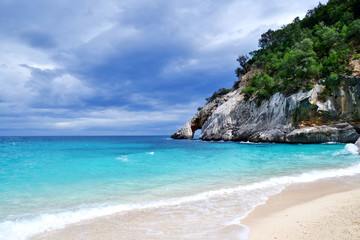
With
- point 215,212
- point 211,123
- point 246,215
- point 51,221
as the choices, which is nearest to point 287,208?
point 246,215

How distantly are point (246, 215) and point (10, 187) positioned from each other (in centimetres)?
925

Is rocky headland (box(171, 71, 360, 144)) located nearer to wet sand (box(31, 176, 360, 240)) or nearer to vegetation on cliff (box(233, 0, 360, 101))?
vegetation on cliff (box(233, 0, 360, 101))

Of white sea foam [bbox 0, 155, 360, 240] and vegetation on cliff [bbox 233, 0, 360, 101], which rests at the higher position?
vegetation on cliff [bbox 233, 0, 360, 101]

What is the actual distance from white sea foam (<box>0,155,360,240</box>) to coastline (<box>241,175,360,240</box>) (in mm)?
452

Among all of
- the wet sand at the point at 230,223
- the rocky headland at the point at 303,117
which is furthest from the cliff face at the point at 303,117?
the wet sand at the point at 230,223

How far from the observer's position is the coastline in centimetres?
338

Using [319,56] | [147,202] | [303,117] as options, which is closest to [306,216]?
[147,202]

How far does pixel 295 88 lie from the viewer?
107 ft

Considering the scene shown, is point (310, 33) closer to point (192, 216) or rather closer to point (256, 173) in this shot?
point (256, 173)

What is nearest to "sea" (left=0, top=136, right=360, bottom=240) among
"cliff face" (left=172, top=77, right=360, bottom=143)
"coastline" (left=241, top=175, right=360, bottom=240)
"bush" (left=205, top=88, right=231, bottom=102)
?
"coastline" (left=241, top=175, right=360, bottom=240)

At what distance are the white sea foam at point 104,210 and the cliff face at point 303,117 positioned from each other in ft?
76.6

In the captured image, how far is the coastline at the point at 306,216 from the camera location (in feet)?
11.1

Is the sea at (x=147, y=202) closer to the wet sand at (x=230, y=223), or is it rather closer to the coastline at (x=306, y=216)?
the wet sand at (x=230, y=223)

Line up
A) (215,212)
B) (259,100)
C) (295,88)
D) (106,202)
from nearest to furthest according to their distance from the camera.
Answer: (215,212)
(106,202)
(295,88)
(259,100)
